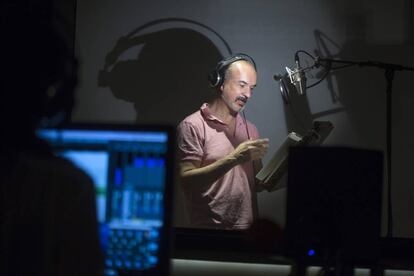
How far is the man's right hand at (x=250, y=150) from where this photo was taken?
229cm

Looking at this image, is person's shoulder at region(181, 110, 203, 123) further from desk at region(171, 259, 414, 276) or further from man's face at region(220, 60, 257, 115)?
desk at region(171, 259, 414, 276)

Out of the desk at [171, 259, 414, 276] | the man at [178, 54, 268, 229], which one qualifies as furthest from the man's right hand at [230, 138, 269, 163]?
the desk at [171, 259, 414, 276]

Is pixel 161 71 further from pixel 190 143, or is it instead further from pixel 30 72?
pixel 30 72

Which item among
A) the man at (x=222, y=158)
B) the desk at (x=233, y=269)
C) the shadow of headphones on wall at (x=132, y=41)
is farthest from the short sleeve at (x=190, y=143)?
the desk at (x=233, y=269)

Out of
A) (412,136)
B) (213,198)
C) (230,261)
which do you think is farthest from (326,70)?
(230,261)

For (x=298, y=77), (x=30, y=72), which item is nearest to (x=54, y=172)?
(x=30, y=72)

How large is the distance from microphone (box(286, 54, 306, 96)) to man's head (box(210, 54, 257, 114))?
0.16m

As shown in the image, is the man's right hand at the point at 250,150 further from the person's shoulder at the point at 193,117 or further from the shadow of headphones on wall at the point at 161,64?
the shadow of headphones on wall at the point at 161,64

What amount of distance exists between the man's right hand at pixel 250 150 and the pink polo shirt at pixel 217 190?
3cm

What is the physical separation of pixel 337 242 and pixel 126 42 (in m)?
1.80

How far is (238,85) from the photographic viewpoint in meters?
2.40

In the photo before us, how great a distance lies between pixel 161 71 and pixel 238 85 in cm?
38

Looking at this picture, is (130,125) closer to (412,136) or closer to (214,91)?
(214,91)

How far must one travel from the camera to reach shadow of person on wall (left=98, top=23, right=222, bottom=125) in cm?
251
